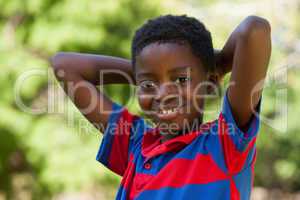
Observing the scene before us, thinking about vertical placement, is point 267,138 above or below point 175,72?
below

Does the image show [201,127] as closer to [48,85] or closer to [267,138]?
[48,85]

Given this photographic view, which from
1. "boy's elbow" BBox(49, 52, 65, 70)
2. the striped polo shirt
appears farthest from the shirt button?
"boy's elbow" BBox(49, 52, 65, 70)

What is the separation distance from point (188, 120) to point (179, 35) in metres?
0.25

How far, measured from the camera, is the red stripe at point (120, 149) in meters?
1.78

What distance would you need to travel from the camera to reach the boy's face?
1.54 metres

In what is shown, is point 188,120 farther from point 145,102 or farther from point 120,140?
point 120,140

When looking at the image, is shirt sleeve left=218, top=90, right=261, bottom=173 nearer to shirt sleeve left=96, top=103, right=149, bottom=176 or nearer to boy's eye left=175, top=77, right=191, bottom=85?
boy's eye left=175, top=77, right=191, bottom=85

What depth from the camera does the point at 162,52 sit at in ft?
5.09

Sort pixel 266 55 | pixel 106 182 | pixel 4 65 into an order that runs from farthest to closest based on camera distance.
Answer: pixel 106 182 < pixel 4 65 < pixel 266 55

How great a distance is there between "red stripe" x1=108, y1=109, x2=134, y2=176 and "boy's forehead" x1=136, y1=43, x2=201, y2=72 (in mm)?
286

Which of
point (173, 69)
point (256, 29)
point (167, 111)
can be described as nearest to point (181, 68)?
point (173, 69)

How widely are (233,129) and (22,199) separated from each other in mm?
5635

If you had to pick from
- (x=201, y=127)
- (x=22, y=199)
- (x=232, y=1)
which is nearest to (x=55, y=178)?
(x=22, y=199)

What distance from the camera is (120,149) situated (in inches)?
70.2
